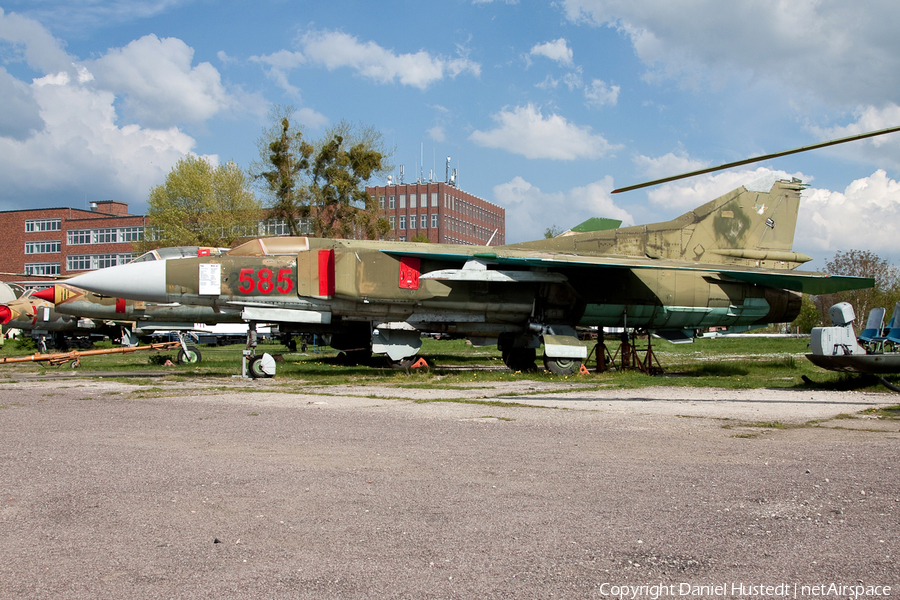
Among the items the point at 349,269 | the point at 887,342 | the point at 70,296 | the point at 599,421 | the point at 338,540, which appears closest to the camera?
the point at 338,540

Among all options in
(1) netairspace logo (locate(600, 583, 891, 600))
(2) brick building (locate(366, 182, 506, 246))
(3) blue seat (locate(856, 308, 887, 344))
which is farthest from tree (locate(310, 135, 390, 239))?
(2) brick building (locate(366, 182, 506, 246))

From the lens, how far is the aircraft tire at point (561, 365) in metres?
15.3

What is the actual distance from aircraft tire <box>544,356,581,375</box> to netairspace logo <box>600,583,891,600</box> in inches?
479

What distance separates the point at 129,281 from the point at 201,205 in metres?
31.9

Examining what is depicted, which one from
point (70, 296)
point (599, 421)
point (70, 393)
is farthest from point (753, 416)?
point (70, 296)

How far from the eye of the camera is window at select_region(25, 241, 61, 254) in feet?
254

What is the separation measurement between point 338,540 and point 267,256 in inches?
445

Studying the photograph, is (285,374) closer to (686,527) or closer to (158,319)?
(158,319)

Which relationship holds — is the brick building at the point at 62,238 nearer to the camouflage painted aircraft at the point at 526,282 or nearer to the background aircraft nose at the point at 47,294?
the background aircraft nose at the point at 47,294

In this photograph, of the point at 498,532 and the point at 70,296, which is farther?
the point at 70,296

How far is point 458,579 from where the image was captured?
10.4ft

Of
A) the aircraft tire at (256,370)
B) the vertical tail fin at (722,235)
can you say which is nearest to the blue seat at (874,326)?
the vertical tail fin at (722,235)

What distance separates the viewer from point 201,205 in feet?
143

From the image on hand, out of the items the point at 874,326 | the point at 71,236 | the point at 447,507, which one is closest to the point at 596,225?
the point at 874,326
